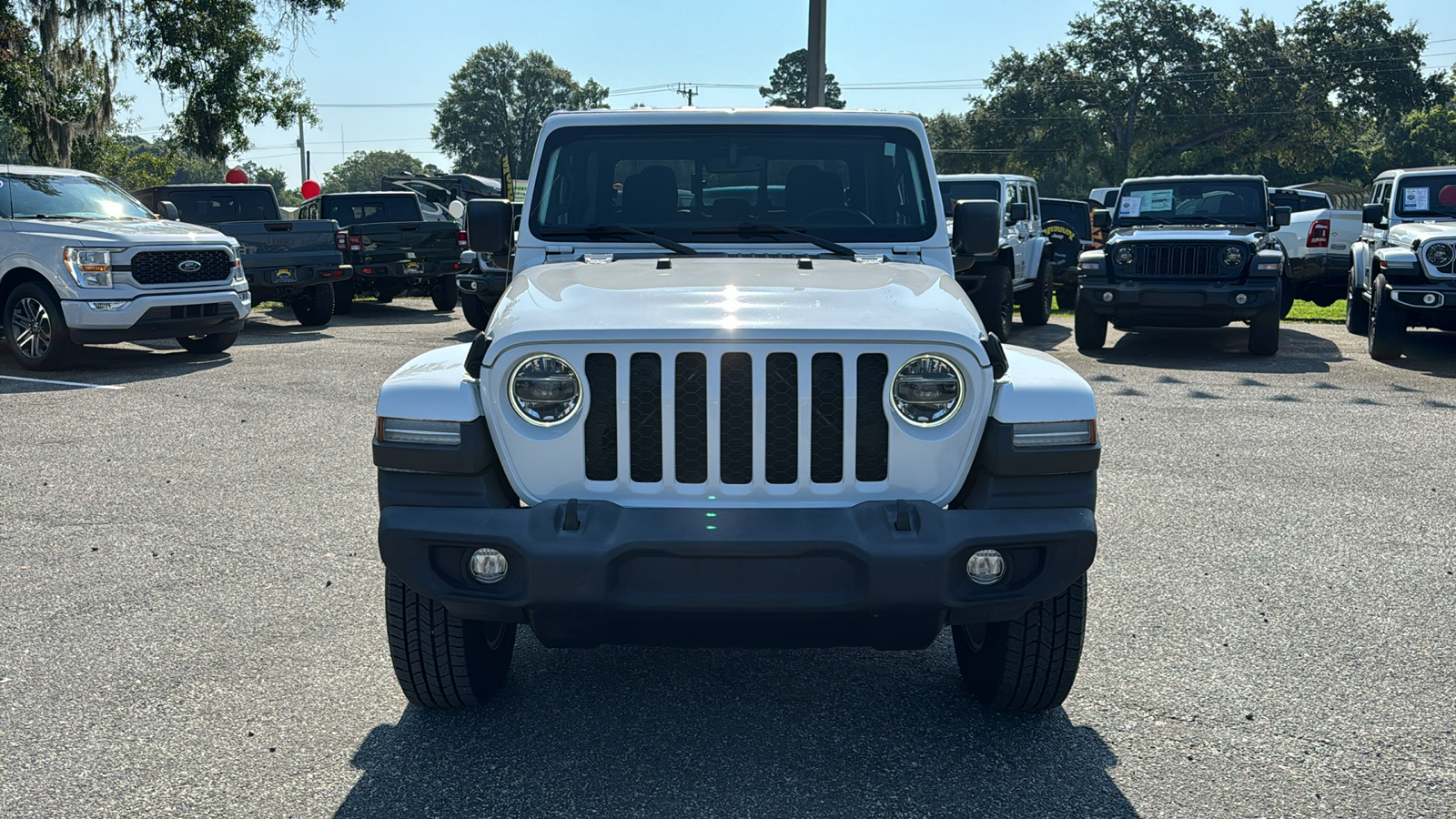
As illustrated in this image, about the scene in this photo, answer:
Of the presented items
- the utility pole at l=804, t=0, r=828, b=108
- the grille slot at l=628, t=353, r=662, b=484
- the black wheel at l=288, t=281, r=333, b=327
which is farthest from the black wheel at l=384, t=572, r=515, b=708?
the utility pole at l=804, t=0, r=828, b=108

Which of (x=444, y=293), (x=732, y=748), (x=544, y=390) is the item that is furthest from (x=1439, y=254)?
(x=444, y=293)

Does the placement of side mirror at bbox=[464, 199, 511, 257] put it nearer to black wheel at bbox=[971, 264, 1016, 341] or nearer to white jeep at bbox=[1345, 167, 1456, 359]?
black wheel at bbox=[971, 264, 1016, 341]

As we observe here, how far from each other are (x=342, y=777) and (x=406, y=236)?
16255mm

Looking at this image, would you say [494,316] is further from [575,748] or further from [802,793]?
[802,793]

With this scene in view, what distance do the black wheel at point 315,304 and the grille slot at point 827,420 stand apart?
1459 centimetres

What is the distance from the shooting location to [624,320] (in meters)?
3.33

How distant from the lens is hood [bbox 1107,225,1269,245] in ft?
43.9

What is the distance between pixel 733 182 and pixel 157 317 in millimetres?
9003

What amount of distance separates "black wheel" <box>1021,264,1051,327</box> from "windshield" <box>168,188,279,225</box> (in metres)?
10.4

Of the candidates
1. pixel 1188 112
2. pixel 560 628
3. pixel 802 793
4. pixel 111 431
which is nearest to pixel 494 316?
pixel 560 628

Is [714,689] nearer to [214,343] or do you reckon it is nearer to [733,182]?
[733,182]

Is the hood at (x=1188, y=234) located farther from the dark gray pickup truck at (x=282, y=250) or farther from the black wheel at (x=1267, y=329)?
the dark gray pickup truck at (x=282, y=250)

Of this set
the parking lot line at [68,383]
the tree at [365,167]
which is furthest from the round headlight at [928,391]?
the tree at [365,167]

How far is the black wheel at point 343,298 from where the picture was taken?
1914cm
